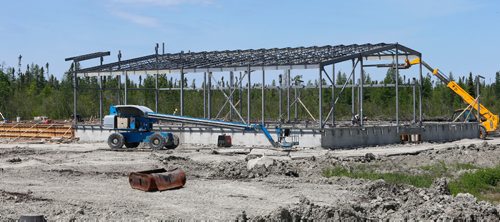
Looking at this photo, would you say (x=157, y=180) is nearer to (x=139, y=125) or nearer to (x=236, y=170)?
(x=236, y=170)

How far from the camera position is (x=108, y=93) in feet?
220

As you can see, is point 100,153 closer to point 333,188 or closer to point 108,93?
point 333,188

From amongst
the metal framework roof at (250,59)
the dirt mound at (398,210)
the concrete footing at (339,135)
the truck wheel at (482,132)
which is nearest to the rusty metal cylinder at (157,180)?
the dirt mound at (398,210)

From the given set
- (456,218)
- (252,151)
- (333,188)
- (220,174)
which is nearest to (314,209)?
(456,218)

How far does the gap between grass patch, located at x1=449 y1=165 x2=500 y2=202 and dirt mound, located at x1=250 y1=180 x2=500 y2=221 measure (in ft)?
8.55

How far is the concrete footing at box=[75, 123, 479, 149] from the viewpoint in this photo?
34000mm

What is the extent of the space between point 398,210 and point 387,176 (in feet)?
22.2

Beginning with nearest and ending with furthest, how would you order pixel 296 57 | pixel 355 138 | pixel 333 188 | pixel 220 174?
pixel 333 188 → pixel 220 174 → pixel 355 138 → pixel 296 57

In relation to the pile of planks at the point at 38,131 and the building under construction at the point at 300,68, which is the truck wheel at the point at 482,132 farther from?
the pile of planks at the point at 38,131

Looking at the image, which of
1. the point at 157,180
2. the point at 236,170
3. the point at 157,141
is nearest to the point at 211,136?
the point at 157,141

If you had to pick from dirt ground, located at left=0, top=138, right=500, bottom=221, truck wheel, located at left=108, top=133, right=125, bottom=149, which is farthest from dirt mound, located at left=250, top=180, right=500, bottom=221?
truck wheel, located at left=108, top=133, right=125, bottom=149

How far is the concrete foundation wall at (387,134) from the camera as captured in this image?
34353 mm

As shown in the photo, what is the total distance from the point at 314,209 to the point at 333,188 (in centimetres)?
540

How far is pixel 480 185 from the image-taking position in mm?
18953
